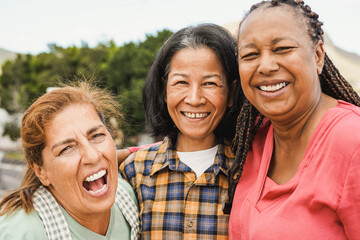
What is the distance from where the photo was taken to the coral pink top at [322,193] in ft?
5.29

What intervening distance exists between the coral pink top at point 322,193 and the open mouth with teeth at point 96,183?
950 mm

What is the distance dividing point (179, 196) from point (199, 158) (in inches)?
13.6

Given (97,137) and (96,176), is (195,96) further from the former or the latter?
(96,176)

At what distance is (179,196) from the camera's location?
258cm

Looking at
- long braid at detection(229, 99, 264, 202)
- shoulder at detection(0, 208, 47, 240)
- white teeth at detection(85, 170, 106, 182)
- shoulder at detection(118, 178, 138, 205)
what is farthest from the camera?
shoulder at detection(118, 178, 138, 205)

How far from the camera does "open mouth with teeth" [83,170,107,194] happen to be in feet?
7.45

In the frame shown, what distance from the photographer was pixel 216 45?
2646mm

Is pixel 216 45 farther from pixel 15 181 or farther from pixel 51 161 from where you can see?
pixel 15 181

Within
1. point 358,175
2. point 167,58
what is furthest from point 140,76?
point 358,175

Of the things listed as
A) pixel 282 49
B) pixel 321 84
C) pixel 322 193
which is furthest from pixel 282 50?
pixel 322 193

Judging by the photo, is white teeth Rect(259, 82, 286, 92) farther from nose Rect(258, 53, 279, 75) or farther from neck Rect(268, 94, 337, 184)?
neck Rect(268, 94, 337, 184)

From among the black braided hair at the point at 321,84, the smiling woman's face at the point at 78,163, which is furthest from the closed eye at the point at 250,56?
the smiling woman's face at the point at 78,163

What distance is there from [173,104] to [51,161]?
3.15 feet

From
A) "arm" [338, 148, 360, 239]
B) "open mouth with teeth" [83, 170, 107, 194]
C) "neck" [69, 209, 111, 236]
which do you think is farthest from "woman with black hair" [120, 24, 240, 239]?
"arm" [338, 148, 360, 239]
